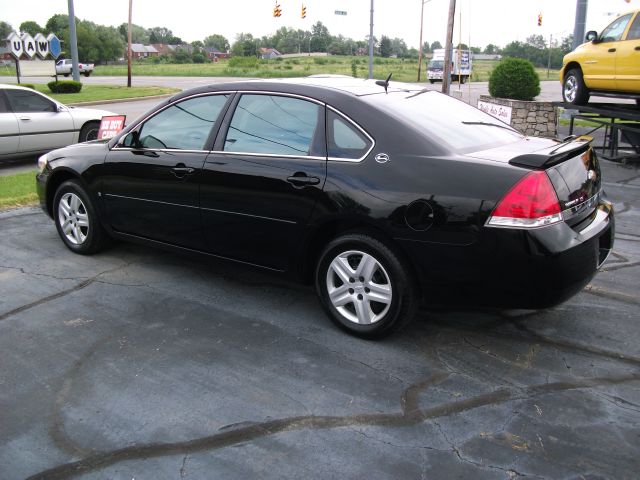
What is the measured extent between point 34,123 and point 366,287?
9035 millimetres

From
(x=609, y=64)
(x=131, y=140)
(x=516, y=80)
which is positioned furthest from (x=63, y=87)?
(x=131, y=140)

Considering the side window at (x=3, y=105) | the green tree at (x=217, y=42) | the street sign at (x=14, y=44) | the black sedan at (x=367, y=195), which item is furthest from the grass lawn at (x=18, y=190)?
the green tree at (x=217, y=42)

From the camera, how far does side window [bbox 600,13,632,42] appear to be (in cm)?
1133

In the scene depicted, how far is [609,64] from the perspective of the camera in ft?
38.8

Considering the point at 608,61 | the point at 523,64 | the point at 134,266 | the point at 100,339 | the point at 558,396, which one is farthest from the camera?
the point at 523,64

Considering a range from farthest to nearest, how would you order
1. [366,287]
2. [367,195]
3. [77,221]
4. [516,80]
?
[516,80], [77,221], [366,287], [367,195]

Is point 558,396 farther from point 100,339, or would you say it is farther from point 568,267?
point 100,339

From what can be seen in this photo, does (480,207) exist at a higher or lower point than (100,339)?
higher

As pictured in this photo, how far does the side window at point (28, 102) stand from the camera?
425 inches

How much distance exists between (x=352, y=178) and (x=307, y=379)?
1242 millimetres

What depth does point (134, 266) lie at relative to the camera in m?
5.44

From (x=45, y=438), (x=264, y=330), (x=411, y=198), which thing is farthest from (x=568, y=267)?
(x=45, y=438)

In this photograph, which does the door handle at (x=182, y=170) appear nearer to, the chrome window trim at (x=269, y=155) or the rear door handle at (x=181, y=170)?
the rear door handle at (x=181, y=170)

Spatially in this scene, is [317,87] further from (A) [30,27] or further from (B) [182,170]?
(A) [30,27]
